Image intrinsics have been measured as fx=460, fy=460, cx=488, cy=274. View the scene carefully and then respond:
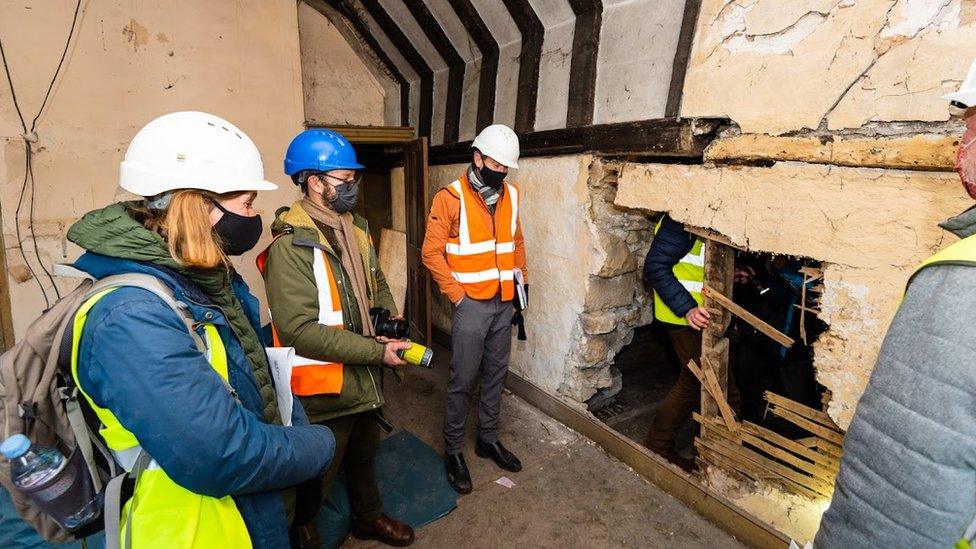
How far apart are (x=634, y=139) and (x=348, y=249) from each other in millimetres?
1814

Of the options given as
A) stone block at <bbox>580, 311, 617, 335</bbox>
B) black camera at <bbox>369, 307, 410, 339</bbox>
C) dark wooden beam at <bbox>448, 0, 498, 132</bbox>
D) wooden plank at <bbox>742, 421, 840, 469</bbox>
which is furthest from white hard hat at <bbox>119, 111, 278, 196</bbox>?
dark wooden beam at <bbox>448, 0, 498, 132</bbox>

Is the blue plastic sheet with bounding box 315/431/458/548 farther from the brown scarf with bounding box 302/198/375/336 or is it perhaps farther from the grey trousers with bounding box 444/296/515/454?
the brown scarf with bounding box 302/198/375/336

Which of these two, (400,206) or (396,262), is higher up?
(400,206)

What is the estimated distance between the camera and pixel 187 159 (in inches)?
50.0

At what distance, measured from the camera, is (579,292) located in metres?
3.38

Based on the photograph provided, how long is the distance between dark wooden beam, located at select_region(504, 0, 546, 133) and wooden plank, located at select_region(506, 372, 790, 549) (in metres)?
2.20

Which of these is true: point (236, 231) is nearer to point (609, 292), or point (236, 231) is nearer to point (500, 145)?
point (500, 145)

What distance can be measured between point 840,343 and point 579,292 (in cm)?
161

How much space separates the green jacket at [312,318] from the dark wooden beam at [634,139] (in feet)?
6.15

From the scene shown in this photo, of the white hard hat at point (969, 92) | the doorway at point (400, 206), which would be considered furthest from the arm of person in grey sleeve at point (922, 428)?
the doorway at point (400, 206)

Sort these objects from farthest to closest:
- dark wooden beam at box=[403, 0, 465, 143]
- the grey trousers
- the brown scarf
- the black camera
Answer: dark wooden beam at box=[403, 0, 465, 143] → the grey trousers → the black camera → the brown scarf

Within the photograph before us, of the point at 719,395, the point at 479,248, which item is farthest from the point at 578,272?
the point at 719,395

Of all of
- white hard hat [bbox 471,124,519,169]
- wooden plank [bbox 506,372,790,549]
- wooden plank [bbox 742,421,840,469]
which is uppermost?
white hard hat [bbox 471,124,519,169]

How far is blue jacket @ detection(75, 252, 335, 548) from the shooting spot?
3.26 ft
